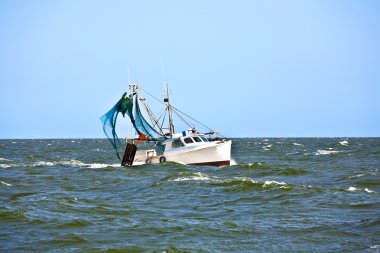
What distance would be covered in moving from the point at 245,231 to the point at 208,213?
3.34 meters

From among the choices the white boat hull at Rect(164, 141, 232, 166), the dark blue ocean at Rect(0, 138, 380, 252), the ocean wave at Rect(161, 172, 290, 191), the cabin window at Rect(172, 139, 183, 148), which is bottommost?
the dark blue ocean at Rect(0, 138, 380, 252)

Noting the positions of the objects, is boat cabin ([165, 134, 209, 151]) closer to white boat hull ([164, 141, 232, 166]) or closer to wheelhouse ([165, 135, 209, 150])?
wheelhouse ([165, 135, 209, 150])

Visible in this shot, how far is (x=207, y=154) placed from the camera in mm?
42062

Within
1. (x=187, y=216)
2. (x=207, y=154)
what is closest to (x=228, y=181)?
(x=187, y=216)

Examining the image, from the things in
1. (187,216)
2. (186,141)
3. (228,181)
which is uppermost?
(186,141)

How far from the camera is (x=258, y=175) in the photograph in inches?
1415

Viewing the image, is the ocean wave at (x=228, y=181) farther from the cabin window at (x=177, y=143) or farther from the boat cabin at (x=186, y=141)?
the cabin window at (x=177, y=143)

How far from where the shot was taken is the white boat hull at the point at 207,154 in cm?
Result: 4191

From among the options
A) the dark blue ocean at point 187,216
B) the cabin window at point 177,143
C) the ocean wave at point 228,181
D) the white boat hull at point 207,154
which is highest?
the cabin window at point 177,143

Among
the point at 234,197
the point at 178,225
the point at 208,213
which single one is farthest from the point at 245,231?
the point at 234,197

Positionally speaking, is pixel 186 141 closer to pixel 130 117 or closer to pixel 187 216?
pixel 130 117

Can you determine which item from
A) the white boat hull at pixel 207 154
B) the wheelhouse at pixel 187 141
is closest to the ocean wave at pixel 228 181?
the white boat hull at pixel 207 154

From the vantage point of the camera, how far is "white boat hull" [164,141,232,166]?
137 feet

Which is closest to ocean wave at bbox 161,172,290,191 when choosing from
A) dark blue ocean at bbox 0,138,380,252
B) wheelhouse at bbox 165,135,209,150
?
dark blue ocean at bbox 0,138,380,252
